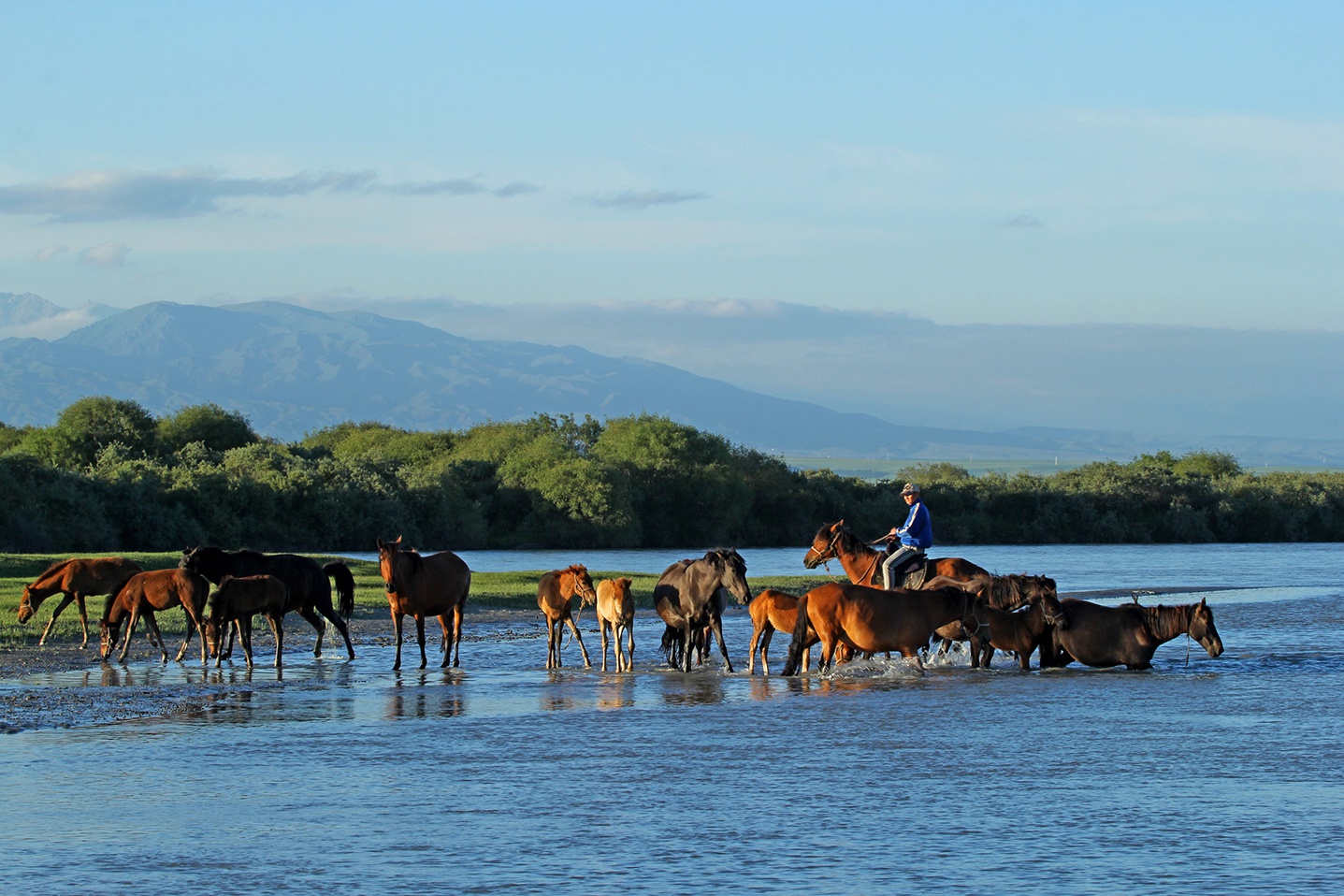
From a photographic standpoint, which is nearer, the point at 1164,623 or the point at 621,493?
the point at 1164,623

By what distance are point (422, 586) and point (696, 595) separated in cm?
348

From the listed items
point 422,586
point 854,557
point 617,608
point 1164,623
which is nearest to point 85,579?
point 422,586

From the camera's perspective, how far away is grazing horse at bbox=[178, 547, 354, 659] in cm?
1975

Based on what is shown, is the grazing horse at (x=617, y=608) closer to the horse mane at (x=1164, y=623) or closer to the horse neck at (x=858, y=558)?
the horse neck at (x=858, y=558)

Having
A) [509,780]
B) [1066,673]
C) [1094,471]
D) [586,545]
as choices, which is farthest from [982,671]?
[1094,471]

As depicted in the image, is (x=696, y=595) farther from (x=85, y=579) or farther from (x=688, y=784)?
(x=85, y=579)

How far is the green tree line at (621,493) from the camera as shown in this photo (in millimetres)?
68562

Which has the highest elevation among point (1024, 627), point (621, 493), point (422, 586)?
point (621, 493)

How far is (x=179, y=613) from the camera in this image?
84.3 feet

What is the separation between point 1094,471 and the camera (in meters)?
90.1

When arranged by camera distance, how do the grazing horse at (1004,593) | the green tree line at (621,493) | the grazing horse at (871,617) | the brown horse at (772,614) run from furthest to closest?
the green tree line at (621,493)
the grazing horse at (1004,593)
the brown horse at (772,614)
the grazing horse at (871,617)

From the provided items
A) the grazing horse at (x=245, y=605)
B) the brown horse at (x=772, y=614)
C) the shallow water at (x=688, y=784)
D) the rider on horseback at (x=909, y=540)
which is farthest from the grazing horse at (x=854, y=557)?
the grazing horse at (x=245, y=605)

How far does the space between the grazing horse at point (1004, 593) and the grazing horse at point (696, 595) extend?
2665mm

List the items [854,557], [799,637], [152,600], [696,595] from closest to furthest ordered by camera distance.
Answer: [799,637]
[696,595]
[152,600]
[854,557]
